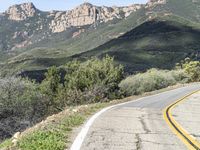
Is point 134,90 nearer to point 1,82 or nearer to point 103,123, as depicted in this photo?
point 1,82

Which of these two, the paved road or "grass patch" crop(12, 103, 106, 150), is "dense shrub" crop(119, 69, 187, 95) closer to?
the paved road

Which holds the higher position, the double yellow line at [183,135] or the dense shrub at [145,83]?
the double yellow line at [183,135]

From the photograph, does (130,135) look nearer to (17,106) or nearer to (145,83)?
(17,106)

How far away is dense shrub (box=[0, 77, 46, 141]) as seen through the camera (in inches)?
982

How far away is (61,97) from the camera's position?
141 ft

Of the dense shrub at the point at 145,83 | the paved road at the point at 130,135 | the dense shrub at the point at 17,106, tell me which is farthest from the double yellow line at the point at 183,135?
the dense shrub at the point at 145,83

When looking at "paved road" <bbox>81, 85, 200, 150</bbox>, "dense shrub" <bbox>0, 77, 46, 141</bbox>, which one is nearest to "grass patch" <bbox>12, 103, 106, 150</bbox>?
"paved road" <bbox>81, 85, 200, 150</bbox>

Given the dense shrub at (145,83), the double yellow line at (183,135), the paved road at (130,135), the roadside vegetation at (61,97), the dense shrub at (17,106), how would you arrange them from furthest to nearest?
the dense shrub at (145,83)
the dense shrub at (17,106)
the roadside vegetation at (61,97)
the double yellow line at (183,135)
the paved road at (130,135)

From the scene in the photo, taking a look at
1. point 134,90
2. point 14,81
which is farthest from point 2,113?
point 134,90

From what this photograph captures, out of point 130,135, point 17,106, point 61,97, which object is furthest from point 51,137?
point 61,97

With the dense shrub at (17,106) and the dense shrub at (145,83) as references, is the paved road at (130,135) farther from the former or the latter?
the dense shrub at (145,83)

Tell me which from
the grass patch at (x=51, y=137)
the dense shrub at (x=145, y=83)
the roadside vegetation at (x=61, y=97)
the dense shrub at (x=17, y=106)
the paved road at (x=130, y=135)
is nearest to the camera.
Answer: the grass patch at (x=51, y=137)

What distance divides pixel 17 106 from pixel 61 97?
45.9ft

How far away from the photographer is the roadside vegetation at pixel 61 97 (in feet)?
38.7
